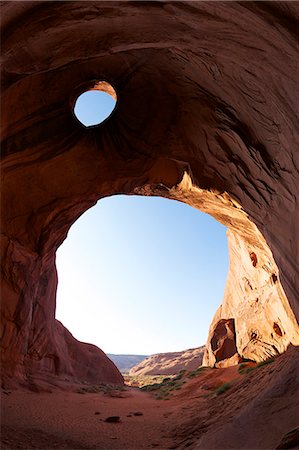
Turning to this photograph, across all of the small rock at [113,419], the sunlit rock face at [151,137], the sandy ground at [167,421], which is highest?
the sunlit rock face at [151,137]

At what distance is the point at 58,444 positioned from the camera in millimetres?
7230

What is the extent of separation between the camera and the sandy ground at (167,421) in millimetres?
6008

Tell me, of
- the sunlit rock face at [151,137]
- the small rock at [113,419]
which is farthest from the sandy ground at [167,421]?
the sunlit rock face at [151,137]

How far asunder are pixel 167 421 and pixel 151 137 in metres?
11.1

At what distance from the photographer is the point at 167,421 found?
32.8ft

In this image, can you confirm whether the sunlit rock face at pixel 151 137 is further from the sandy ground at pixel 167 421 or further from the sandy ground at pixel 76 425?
the sandy ground at pixel 76 425

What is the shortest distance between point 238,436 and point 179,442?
2294 mm

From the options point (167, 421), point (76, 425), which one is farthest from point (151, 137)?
point (76, 425)

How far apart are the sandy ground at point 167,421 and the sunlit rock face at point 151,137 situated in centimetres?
290

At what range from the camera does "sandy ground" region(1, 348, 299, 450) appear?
6.01 metres

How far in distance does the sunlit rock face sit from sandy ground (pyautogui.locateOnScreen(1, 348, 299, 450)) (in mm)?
2904

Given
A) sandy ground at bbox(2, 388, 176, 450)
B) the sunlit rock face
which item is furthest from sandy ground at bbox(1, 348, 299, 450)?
the sunlit rock face

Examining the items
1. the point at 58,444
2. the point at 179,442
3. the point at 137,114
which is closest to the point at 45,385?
the point at 58,444

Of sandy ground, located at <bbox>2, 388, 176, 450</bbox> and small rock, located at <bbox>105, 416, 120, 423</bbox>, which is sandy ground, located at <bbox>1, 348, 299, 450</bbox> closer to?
sandy ground, located at <bbox>2, 388, 176, 450</bbox>
